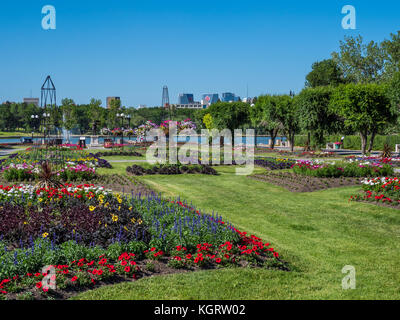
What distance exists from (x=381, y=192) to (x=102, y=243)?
8.73 meters

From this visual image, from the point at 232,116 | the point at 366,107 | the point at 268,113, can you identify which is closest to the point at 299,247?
the point at 366,107

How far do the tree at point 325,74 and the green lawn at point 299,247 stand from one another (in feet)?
147

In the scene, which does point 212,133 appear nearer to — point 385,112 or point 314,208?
point 385,112

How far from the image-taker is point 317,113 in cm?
3136

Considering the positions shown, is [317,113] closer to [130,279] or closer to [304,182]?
[304,182]

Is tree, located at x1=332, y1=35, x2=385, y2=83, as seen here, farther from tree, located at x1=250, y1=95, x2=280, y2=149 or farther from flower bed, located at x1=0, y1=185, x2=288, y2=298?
flower bed, located at x1=0, y1=185, x2=288, y2=298

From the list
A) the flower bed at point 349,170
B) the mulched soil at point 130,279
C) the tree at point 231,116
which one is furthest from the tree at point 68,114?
the mulched soil at point 130,279

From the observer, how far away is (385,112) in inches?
1122

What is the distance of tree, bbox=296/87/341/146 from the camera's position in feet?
103

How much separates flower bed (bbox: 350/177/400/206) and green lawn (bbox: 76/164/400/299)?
508 millimetres
